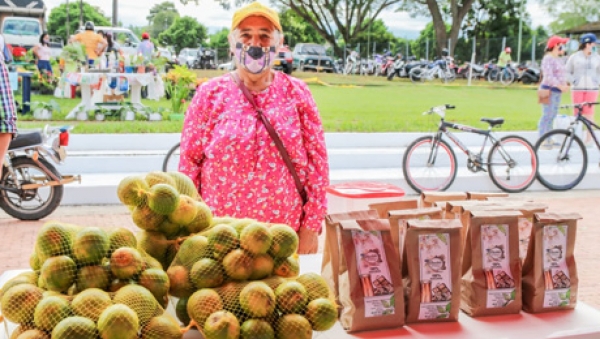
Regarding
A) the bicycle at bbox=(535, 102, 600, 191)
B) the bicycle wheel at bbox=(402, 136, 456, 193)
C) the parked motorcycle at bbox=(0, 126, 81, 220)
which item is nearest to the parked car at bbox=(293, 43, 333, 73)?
the bicycle at bbox=(535, 102, 600, 191)

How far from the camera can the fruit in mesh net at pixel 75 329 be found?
5.15 feet

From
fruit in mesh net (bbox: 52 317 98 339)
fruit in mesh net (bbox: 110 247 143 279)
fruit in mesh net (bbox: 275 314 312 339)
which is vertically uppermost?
fruit in mesh net (bbox: 110 247 143 279)

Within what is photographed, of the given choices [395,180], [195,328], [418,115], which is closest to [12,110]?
[195,328]

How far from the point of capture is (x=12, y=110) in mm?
2674

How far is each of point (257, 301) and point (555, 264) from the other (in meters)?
0.99

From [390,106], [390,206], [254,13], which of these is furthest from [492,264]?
[390,106]

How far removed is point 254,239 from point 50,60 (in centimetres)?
1589

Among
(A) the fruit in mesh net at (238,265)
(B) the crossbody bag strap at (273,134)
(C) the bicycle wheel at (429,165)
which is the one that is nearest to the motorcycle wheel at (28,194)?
(C) the bicycle wheel at (429,165)

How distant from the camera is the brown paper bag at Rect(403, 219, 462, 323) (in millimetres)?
2031

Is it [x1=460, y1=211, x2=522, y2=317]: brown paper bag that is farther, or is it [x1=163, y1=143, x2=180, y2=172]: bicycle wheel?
[x1=163, y1=143, x2=180, y2=172]: bicycle wheel

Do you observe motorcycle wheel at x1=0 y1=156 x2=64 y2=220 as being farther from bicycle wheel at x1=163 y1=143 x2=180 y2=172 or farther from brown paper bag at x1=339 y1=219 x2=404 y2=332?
brown paper bag at x1=339 y1=219 x2=404 y2=332

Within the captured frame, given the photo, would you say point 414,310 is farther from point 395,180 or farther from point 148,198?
point 395,180

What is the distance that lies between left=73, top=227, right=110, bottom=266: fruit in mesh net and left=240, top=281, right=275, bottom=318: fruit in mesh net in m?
0.35

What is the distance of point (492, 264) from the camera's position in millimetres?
2119
